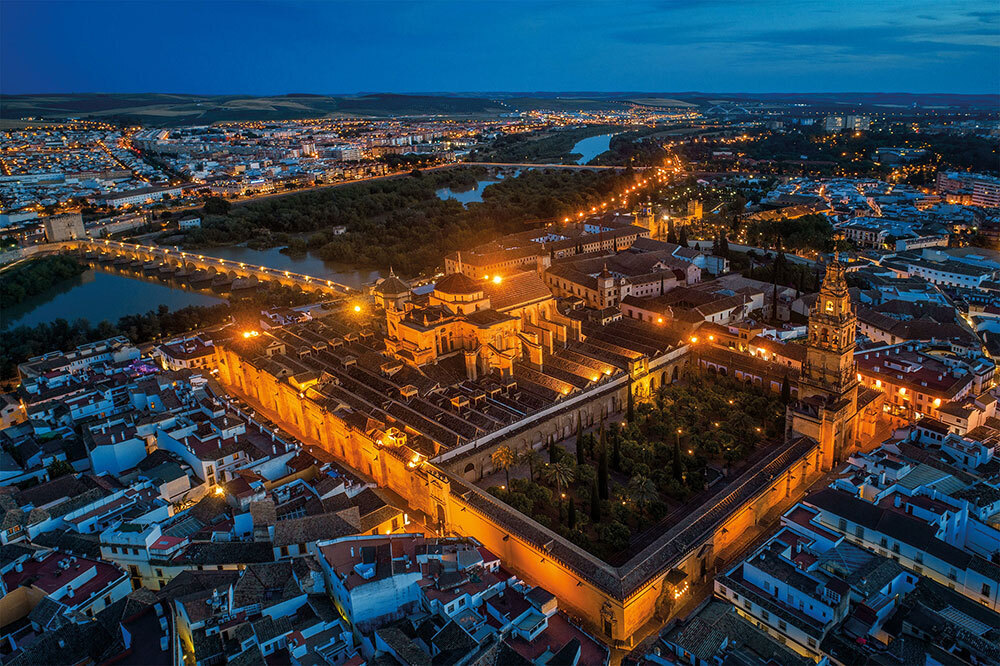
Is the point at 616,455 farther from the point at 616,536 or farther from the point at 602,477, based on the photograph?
the point at 616,536

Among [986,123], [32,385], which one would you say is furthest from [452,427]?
[986,123]

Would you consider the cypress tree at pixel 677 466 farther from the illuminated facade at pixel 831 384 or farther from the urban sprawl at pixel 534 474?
the illuminated facade at pixel 831 384

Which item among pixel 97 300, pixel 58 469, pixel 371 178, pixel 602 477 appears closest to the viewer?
pixel 602 477

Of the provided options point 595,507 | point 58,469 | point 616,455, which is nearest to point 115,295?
point 58,469

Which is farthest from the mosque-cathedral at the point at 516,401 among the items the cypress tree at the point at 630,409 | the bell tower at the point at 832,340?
the cypress tree at the point at 630,409

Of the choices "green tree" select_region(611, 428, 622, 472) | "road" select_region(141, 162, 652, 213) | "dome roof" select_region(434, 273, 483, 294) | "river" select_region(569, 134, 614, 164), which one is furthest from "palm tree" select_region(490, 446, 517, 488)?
"river" select_region(569, 134, 614, 164)

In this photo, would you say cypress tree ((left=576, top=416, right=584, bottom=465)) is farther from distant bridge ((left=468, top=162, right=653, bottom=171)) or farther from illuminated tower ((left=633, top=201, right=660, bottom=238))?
distant bridge ((left=468, top=162, right=653, bottom=171))
